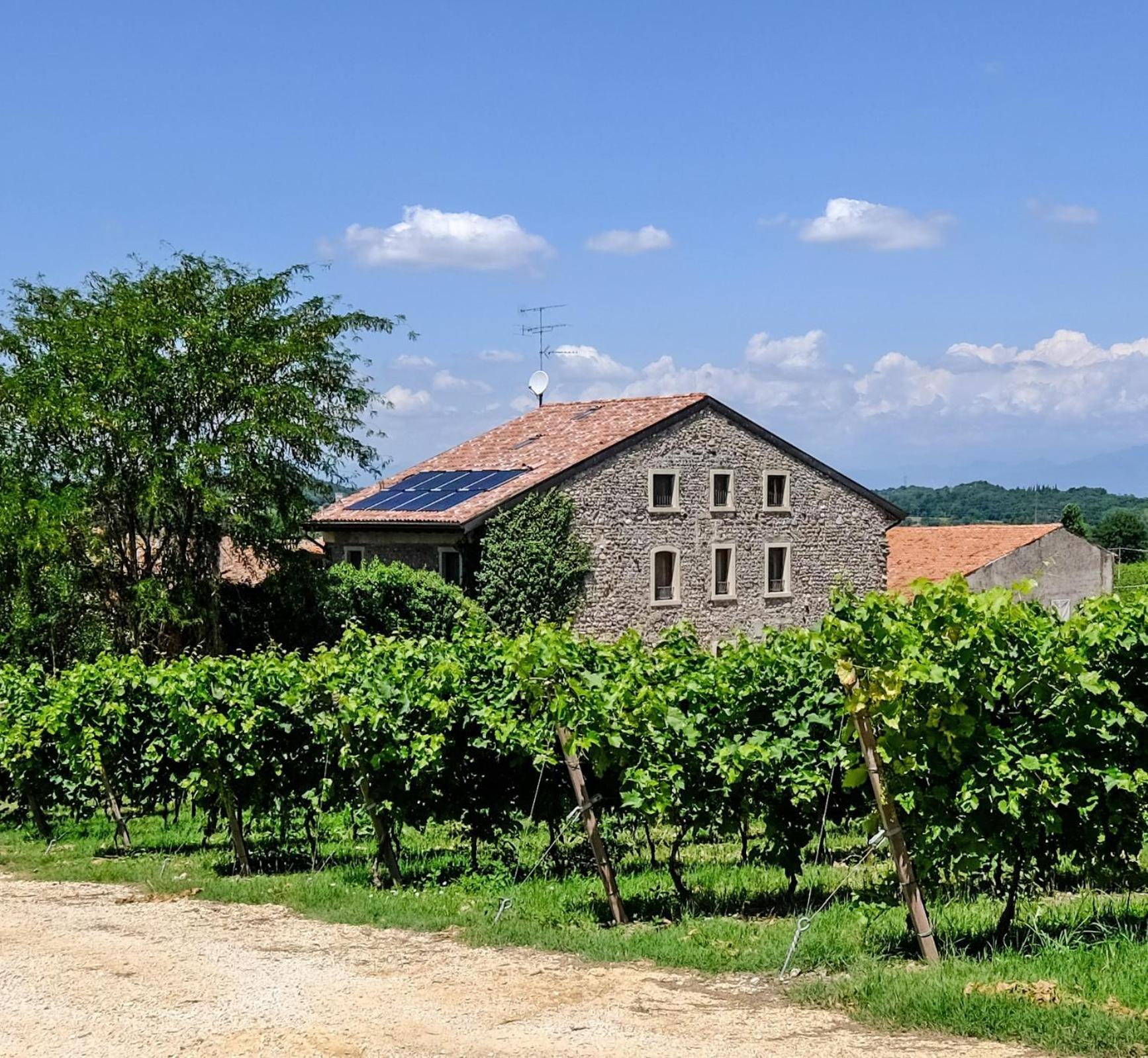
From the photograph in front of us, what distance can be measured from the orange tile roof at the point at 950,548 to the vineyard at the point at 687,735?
34180 mm

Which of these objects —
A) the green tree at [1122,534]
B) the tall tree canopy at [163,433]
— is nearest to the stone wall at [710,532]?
the tall tree canopy at [163,433]

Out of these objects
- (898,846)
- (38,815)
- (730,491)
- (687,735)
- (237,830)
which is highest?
(730,491)

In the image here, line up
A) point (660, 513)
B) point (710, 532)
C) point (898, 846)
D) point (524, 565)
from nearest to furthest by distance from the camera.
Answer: point (898, 846), point (524, 565), point (660, 513), point (710, 532)

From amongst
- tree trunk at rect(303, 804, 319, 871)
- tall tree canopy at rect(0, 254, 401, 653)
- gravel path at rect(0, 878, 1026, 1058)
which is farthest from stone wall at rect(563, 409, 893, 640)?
gravel path at rect(0, 878, 1026, 1058)

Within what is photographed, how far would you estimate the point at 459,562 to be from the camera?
34219 mm

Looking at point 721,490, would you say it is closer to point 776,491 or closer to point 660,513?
point 776,491

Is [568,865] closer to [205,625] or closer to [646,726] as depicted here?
[646,726]

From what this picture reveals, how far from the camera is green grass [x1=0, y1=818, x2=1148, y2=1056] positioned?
6531 millimetres

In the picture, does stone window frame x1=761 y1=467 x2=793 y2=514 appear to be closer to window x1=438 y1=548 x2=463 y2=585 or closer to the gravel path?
window x1=438 y1=548 x2=463 y2=585

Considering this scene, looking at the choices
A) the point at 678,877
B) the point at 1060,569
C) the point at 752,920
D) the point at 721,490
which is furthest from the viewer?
the point at 1060,569

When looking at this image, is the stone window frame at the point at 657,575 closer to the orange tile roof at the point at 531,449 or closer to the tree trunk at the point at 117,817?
the orange tile roof at the point at 531,449

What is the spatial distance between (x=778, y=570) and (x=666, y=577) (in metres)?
4.17

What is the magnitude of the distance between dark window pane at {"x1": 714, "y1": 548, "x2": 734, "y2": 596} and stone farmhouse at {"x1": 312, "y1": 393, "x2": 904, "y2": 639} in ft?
0.12

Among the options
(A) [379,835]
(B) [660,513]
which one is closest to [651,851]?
(A) [379,835]
